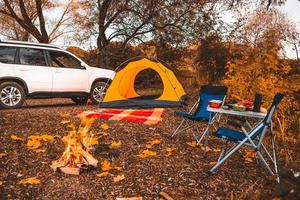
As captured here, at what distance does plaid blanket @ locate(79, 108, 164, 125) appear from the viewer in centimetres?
970

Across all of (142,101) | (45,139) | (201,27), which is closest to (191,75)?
(201,27)

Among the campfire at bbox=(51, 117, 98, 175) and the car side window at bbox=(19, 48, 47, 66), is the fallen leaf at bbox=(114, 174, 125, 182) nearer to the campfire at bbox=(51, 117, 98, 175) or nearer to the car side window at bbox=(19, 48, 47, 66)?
the campfire at bbox=(51, 117, 98, 175)

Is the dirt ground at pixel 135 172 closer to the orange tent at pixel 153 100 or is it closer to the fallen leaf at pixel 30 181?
the fallen leaf at pixel 30 181

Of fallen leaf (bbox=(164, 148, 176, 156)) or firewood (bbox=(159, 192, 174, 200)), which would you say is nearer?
firewood (bbox=(159, 192, 174, 200))

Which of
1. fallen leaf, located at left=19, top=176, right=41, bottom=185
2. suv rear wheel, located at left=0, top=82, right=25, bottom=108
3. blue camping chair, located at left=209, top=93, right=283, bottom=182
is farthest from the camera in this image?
suv rear wheel, located at left=0, top=82, right=25, bottom=108

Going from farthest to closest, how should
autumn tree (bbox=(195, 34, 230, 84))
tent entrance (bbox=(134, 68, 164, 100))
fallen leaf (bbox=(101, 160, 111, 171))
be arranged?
tent entrance (bbox=(134, 68, 164, 100)), autumn tree (bbox=(195, 34, 230, 84)), fallen leaf (bbox=(101, 160, 111, 171))

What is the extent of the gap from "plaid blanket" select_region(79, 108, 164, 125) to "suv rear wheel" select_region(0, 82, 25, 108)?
7.40 feet

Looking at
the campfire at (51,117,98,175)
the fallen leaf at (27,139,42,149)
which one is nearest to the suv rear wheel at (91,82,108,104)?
the fallen leaf at (27,139,42,149)

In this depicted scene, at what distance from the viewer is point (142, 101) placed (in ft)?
40.9

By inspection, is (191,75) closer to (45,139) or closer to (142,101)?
(142,101)

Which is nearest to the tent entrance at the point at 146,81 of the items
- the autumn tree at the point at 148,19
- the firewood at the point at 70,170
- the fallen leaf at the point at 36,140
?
the autumn tree at the point at 148,19

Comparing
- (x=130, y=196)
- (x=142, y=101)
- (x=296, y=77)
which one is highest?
(x=296, y=77)

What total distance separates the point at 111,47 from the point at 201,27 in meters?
4.41

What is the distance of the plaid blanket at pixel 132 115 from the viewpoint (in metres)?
9.70
